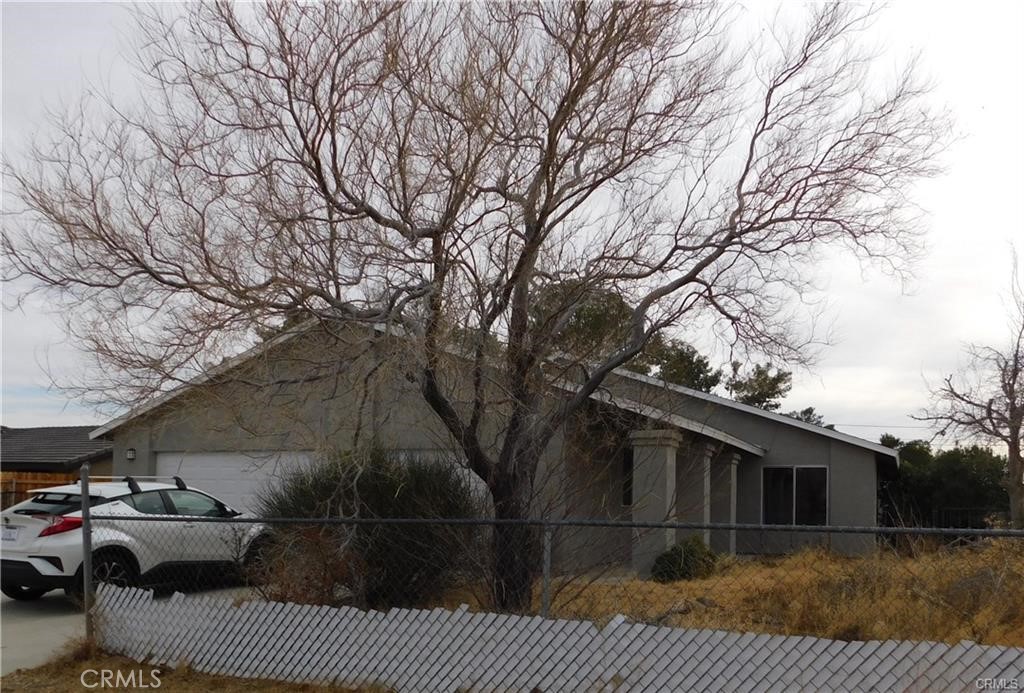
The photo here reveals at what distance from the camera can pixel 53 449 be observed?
27812 mm

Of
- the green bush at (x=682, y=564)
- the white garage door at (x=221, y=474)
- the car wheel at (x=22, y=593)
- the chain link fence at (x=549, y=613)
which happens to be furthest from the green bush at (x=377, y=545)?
the white garage door at (x=221, y=474)

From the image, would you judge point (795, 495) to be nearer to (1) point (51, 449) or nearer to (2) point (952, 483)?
(2) point (952, 483)

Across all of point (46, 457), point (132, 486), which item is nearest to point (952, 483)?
point (132, 486)

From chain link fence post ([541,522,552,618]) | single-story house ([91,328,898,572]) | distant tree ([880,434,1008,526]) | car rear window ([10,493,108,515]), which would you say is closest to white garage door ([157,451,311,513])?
single-story house ([91,328,898,572])

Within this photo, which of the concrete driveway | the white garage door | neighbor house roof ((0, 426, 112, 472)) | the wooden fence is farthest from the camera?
neighbor house roof ((0, 426, 112, 472))

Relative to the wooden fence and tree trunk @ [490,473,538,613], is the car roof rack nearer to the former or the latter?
tree trunk @ [490,473,538,613]

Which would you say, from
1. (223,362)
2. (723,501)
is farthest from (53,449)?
(223,362)

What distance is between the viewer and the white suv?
10164 mm

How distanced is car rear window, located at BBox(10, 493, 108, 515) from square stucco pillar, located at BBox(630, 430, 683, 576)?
707 cm

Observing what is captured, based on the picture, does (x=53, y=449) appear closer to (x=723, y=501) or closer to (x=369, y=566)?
(x=723, y=501)

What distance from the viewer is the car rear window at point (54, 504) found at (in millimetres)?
11320

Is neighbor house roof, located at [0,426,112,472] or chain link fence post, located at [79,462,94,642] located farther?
neighbor house roof, located at [0,426,112,472]

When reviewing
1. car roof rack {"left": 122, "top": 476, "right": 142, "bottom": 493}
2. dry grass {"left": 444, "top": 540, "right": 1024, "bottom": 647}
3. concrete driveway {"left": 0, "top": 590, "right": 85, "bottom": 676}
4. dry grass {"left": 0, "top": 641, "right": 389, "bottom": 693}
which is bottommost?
concrete driveway {"left": 0, "top": 590, "right": 85, "bottom": 676}

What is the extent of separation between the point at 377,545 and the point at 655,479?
24.6 ft
